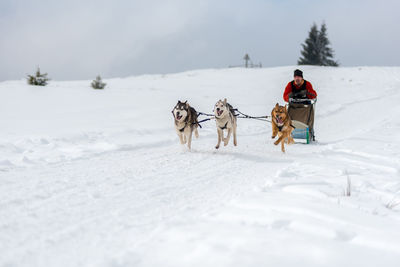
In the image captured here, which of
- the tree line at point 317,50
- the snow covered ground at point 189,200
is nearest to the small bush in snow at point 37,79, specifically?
the snow covered ground at point 189,200

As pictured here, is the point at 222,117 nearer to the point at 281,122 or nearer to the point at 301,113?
the point at 281,122

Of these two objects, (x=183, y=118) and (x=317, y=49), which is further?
(x=317, y=49)

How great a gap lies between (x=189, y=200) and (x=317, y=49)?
44.5 meters

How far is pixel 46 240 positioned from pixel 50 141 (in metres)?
4.61

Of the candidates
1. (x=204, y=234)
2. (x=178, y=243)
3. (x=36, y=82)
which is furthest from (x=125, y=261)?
(x=36, y=82)

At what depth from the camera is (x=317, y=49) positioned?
140 feet

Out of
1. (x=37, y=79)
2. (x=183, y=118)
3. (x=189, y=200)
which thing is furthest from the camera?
(x=37, y=79)

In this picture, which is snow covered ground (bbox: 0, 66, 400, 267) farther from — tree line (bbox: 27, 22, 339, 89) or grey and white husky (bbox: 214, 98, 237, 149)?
tree line (bbox: 27, 22, 339, 89)

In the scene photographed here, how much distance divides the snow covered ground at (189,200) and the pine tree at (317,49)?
3779 centimetres

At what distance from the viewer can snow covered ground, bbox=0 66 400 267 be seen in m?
1.96

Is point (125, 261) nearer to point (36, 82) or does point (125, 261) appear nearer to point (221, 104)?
point (221, 104)

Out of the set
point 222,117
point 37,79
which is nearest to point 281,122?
point 222,117

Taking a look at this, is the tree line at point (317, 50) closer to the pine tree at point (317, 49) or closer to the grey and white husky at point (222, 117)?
the pine tree at point (317, 49)

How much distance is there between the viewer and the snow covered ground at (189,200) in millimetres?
1961
